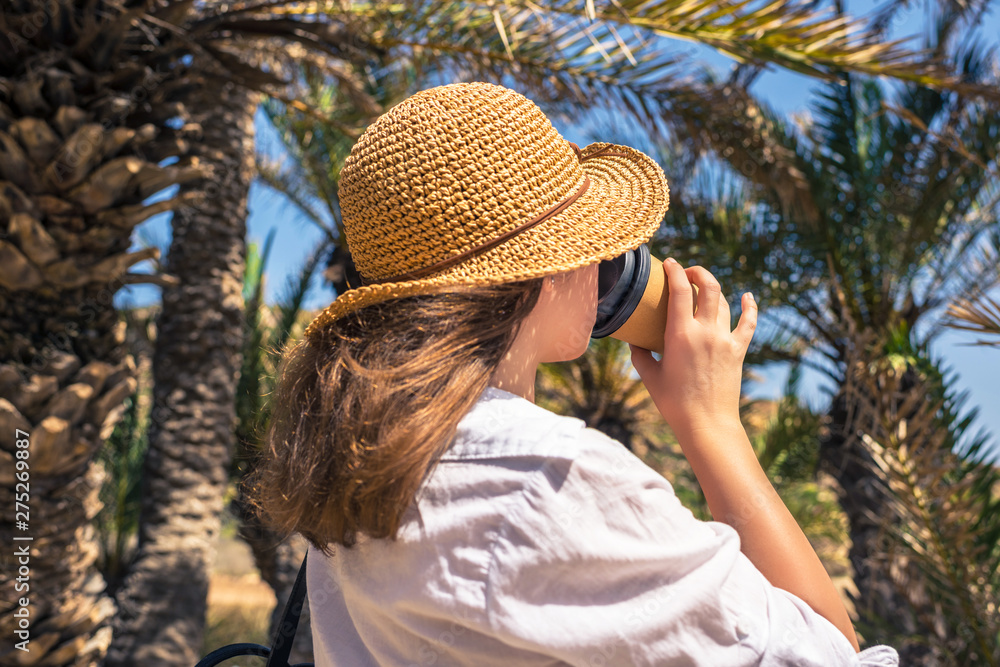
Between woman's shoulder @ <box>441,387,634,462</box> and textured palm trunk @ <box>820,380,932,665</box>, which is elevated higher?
woman's shoulder @ <box>441,387,634,462</box>

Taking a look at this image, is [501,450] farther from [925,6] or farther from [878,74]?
[925,6]

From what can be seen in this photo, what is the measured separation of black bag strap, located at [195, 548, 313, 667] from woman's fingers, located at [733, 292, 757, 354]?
80 centimetres

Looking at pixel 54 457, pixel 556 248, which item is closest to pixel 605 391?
pixel 54 457

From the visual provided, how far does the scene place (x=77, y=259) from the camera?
253 centimetres

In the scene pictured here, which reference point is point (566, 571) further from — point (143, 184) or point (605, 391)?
point (605, 391)

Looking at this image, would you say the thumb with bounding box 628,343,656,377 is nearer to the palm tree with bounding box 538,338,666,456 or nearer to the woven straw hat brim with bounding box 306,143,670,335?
the woven straw hat brim with bounding box 306,143,670,335

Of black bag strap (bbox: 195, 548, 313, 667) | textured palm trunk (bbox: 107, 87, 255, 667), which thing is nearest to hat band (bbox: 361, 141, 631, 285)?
black bag strap (bbox: 195, 548, 313, 667)

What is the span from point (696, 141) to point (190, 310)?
326cm

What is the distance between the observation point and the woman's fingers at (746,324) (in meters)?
1.08

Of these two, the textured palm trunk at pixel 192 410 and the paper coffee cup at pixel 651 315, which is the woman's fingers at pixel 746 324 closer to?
the paper coffee cup at pixel 651 315

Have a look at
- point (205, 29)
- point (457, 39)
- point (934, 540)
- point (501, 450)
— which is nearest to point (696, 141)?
point (457, 39)

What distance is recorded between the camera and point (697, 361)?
3.40 ft

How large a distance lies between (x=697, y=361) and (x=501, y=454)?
15.9 inches

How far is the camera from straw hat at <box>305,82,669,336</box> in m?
0.89
